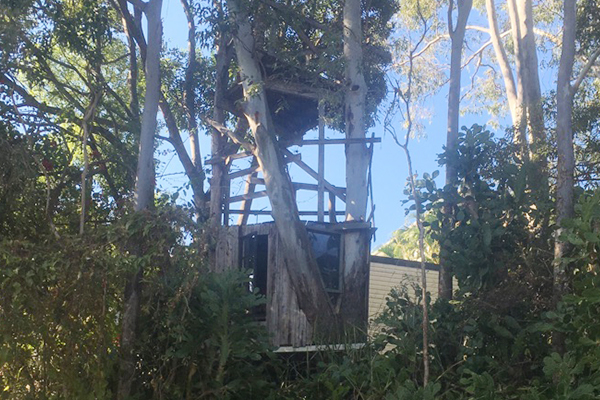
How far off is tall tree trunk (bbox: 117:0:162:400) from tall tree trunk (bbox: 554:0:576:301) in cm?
512

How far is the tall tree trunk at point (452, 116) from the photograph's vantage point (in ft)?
35.8

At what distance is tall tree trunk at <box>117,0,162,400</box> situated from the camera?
9227mm

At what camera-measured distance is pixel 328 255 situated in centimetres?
1374

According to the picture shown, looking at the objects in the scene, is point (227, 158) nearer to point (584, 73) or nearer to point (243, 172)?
point (243, 172)

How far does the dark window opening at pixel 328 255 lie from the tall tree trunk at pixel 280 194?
0.61 m

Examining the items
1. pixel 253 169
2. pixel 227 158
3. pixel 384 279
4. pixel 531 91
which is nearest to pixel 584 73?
pixel 531 91

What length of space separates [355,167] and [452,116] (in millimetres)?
1990

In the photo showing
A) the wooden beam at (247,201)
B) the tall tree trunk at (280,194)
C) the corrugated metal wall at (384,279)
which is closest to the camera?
the tall tree trunk at (280,194)

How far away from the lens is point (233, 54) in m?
16.0

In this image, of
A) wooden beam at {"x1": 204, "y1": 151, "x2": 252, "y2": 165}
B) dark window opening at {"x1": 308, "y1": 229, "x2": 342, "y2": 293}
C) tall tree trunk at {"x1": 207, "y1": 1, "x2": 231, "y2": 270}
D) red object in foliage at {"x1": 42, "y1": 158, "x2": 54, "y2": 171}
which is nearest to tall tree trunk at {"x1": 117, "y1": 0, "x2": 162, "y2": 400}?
red object in foliage at {"x1": 42, "y1": 158, "x2": 54, "y2": 171}

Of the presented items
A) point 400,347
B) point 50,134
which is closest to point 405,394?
point 400,347

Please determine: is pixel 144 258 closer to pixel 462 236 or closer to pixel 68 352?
pixel 68 352

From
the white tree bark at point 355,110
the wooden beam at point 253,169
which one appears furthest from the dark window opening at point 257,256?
the wooden beam at point 253,169

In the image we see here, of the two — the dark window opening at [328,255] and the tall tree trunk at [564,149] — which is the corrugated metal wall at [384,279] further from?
the tall tree trunk at [564,149]
